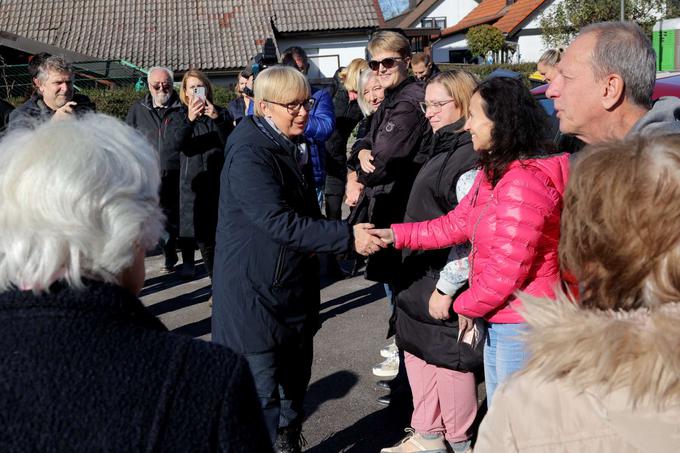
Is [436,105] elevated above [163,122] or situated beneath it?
elevated above

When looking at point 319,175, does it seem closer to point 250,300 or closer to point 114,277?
point 250,300

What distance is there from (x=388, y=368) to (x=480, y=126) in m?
2.36

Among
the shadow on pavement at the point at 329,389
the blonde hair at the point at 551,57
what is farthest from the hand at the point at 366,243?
the blonde hair at the point at 551,57

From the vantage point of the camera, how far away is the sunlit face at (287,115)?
340 centimetres

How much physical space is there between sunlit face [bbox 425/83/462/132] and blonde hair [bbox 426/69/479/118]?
2cm

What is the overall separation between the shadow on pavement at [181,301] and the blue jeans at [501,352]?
405 cm

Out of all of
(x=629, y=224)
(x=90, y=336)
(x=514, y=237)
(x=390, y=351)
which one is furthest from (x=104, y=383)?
(x=390, y=351)

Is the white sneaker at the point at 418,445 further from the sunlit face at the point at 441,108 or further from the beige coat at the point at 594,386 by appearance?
the beige coat at the point at 594,386

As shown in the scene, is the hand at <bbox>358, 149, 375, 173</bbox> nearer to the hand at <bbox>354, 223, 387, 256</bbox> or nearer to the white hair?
the hand at <bbox>354, 223, 387, 256</bbox>

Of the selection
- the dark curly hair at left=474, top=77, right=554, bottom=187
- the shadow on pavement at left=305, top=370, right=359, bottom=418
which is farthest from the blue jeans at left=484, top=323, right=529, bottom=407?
the shadow on pavement at left=305, top=370, right=359, bottom=418

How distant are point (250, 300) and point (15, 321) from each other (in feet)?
6.11

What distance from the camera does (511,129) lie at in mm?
2850

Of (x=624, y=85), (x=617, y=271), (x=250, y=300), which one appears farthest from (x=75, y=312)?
(x=624, y=85)

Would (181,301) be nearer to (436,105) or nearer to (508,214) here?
(436,105)
